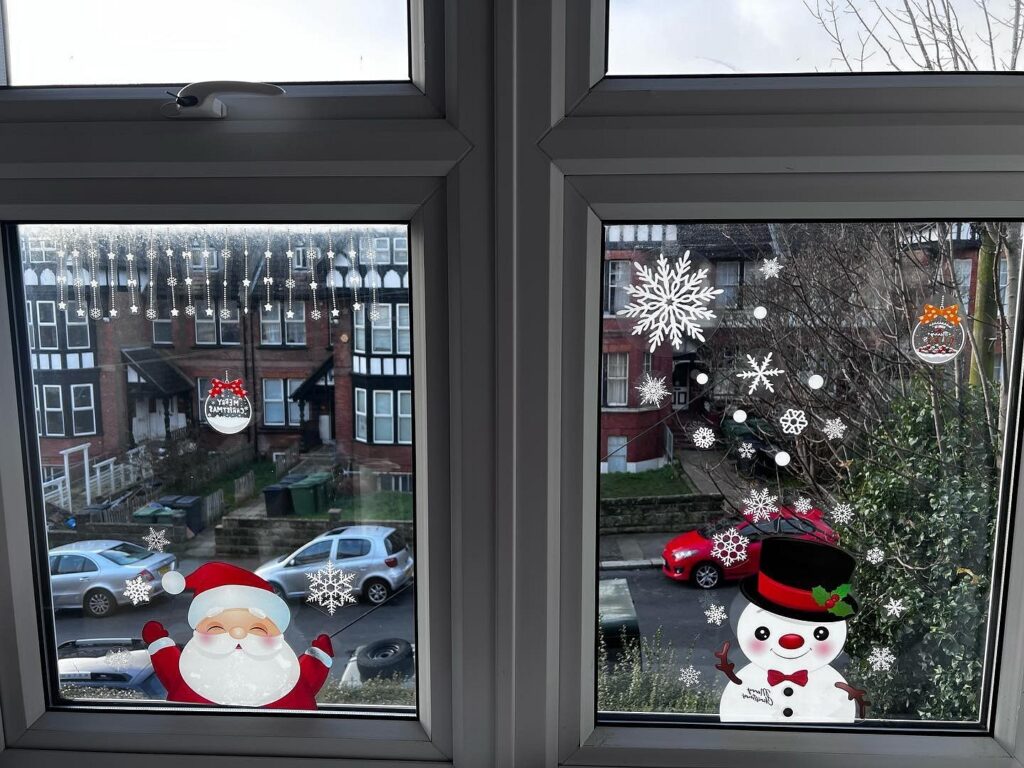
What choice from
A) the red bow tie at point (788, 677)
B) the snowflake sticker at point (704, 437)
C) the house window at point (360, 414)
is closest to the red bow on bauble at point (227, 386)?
the house window at point (360, 414)

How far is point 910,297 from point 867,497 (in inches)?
10.9

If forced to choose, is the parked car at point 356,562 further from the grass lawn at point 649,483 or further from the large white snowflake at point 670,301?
the large white snowflake at point 670,301

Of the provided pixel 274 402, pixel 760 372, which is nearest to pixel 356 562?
pixel 274 402

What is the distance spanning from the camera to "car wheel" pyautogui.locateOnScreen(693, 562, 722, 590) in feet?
3.55

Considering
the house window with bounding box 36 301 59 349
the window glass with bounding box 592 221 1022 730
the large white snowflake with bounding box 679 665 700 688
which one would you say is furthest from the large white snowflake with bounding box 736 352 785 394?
the house window with bounding box 36 301 59 349

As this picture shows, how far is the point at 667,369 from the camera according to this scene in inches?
40.6

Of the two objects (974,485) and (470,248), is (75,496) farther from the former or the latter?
(974,485)

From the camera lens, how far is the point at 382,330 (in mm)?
1051

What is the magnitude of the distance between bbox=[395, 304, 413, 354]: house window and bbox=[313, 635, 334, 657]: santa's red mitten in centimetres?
44

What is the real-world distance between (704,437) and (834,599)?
294 millimetres

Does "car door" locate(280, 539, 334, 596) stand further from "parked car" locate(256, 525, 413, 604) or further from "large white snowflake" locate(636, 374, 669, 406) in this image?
"large white snowflake" locate(636, 374, 669, 406)

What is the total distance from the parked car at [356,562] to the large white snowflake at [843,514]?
23.6 inches

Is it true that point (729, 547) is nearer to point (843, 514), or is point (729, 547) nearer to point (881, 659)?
point (843, 514)

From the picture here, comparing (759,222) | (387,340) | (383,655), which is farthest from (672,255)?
(383,655)
